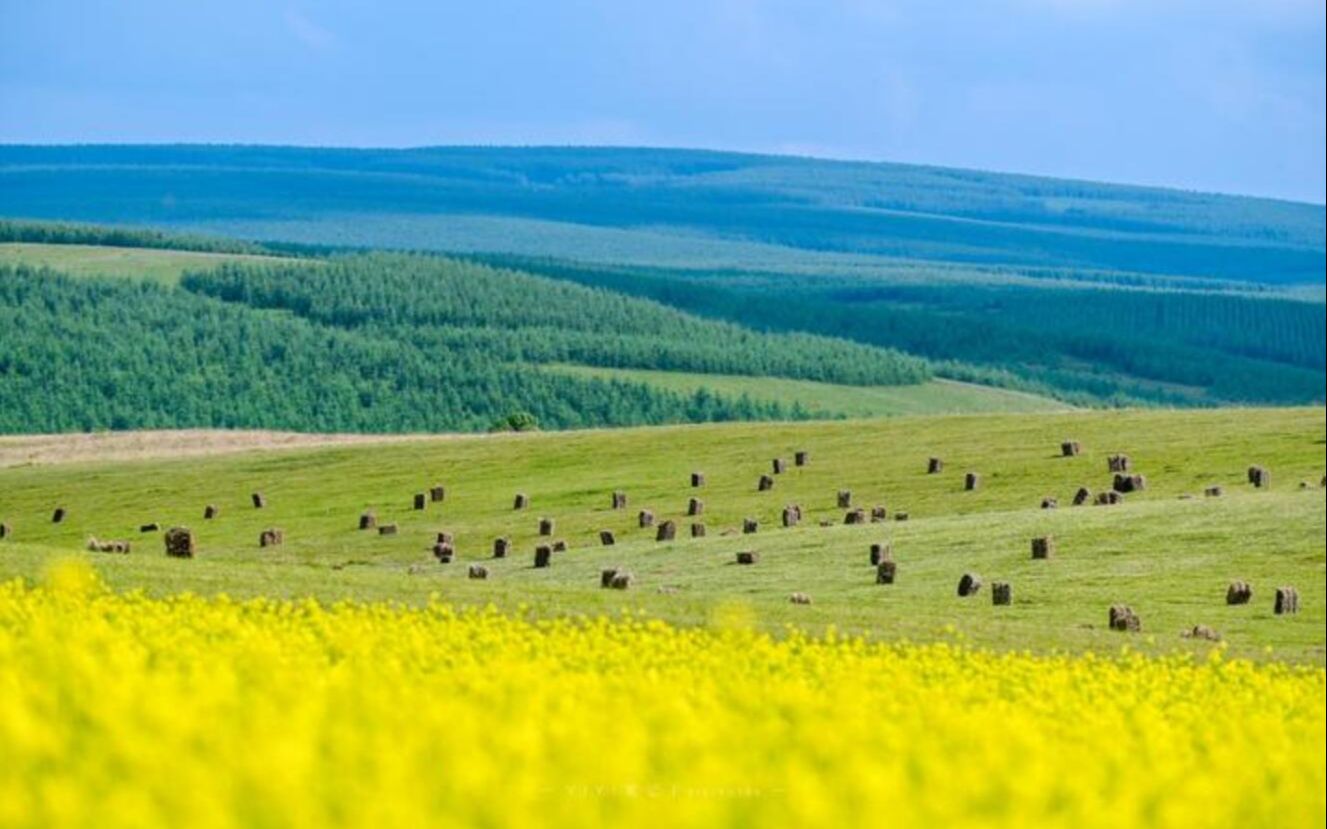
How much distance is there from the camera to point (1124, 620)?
4847 centimetres

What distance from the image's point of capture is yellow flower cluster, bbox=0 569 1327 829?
15359 millimetres

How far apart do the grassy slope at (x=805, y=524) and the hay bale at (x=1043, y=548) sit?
59 centimetres

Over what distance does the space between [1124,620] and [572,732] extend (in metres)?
31.6

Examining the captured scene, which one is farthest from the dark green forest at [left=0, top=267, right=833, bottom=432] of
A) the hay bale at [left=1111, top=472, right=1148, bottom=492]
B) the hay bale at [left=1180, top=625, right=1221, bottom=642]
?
the hay bale at [left=1180, top=625, right=1221, bottom=642]

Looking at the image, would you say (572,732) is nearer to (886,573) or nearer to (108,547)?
(886,573)

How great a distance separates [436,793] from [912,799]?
10.8ft

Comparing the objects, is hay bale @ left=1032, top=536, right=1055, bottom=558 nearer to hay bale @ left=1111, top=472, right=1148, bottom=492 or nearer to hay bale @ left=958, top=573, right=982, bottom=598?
hay bale @ left=958, top=573, right=982, bottom=598

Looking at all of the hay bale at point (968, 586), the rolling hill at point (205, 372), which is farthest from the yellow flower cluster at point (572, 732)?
the rolling hill at point (205, 372)

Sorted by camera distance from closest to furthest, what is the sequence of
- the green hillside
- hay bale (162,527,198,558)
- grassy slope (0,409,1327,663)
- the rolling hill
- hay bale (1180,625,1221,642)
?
grassy slope (0,409,1327,663) → hay bale (1180,625,1221,642) → hay bale (162,527,198,558) → the green hillside → the rolling hill

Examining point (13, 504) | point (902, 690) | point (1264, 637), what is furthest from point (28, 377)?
point (902, 690)

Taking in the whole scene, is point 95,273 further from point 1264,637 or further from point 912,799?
point 912,799

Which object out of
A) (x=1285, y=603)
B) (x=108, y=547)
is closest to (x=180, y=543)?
(x=108, y=547)

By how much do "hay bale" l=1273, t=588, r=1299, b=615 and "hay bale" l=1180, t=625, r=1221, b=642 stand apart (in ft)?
11.7

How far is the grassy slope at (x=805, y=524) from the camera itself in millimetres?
46438
